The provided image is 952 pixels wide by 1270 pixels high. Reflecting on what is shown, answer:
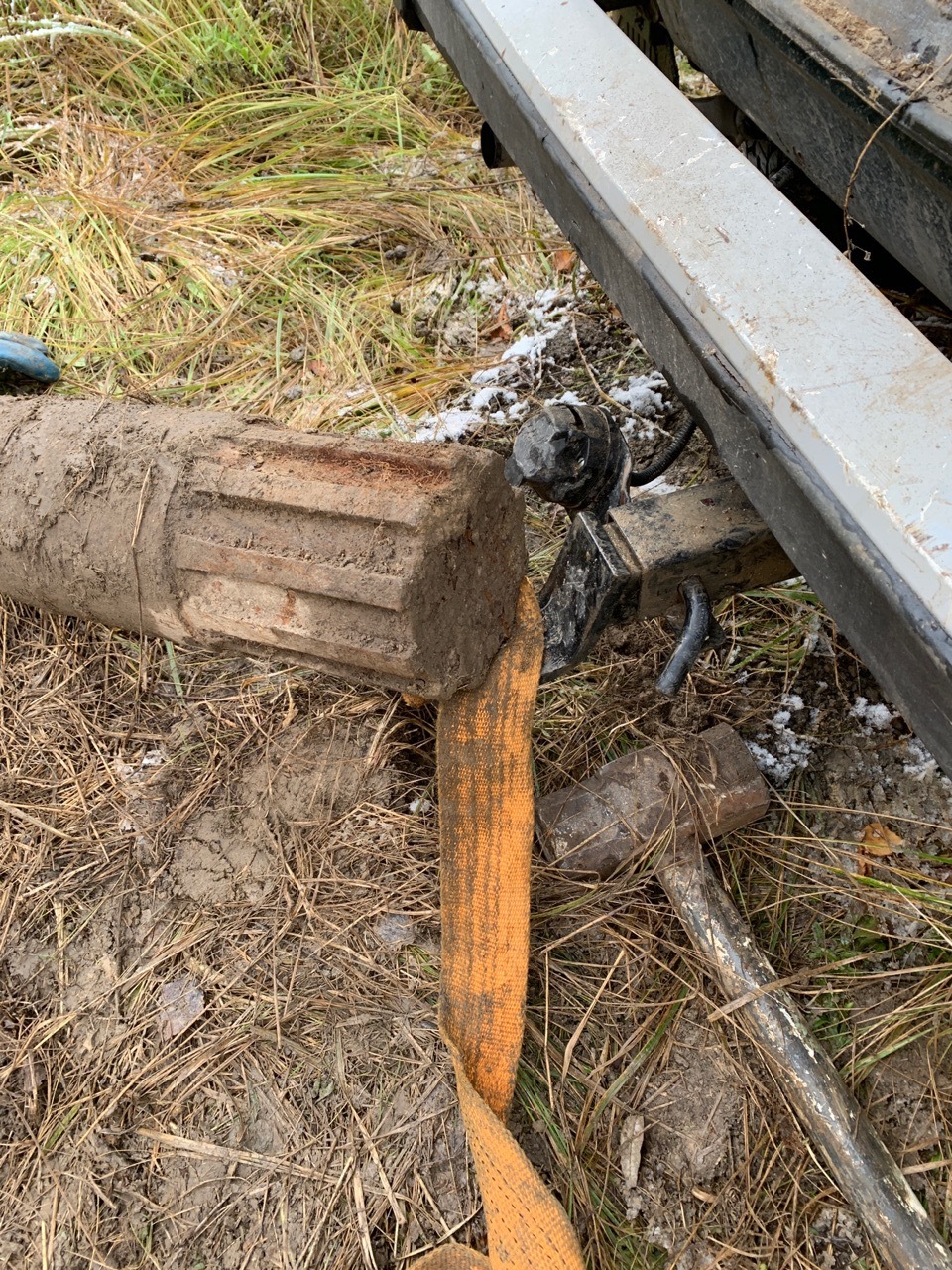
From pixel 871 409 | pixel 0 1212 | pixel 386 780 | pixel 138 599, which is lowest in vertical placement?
pixel 0 1212

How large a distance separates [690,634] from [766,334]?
1.61 ft

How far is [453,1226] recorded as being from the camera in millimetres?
1493

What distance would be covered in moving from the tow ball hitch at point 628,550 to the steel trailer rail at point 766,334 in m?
0.18

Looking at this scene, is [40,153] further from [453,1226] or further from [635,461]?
[453,1226]

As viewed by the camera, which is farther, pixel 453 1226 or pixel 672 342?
pixel 453 1226

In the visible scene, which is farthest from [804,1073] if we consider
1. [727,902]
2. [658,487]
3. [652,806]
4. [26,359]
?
[26,359]

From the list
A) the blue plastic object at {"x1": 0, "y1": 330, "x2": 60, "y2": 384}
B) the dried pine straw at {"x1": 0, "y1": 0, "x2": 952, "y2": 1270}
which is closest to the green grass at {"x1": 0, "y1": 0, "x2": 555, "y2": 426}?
the blue plastic object at {"x1": 0, "y1": 330, "x2": 60, "y2": 384}

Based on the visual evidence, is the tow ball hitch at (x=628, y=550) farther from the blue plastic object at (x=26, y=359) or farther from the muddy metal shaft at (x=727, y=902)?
the blue plastic object at (x=26, y=359)

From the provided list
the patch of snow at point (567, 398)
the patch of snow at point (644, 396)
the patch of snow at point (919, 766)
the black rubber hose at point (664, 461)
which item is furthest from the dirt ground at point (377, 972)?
the patch of snow at point (567, 398)

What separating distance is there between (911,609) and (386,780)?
121 centimetres

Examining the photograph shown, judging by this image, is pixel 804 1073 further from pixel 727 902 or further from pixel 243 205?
pixel 243 205

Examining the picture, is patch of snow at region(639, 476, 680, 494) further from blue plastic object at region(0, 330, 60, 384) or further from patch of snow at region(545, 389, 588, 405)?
blue plastic object at region(0, 330, 60, 384)

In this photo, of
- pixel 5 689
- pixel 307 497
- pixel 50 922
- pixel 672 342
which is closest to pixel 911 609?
pixel 672 342

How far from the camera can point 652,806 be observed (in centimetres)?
172
